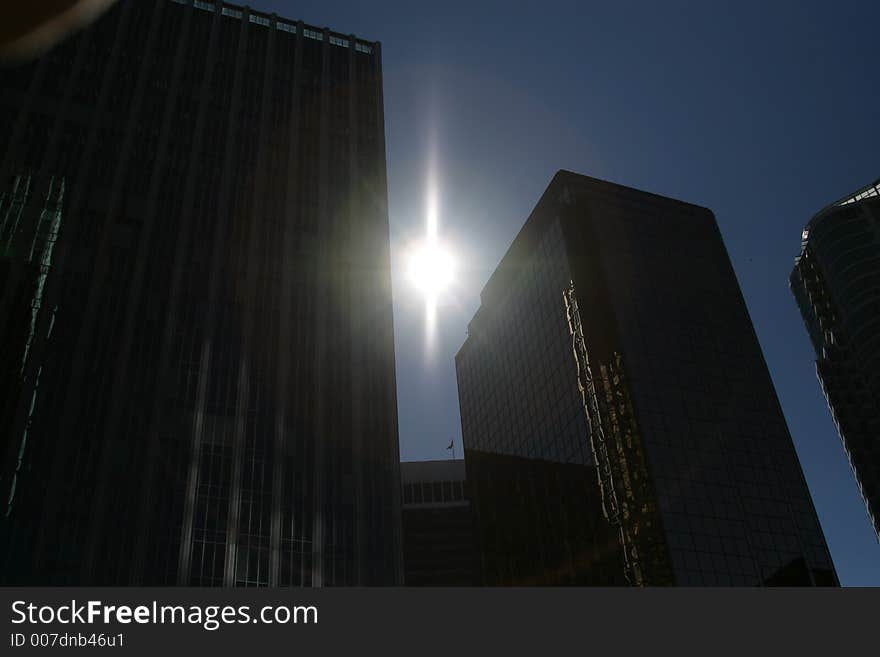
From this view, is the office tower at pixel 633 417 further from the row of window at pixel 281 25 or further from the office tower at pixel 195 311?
the row of window at pixel 281 25

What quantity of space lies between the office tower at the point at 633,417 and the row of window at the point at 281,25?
127ft

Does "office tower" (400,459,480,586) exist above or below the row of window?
below

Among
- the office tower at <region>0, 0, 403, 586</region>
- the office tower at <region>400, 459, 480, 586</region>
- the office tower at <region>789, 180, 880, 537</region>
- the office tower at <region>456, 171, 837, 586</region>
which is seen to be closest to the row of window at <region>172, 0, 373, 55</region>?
the office tower at <region>0, 0, 403, 586</region>

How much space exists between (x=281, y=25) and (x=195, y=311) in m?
48.0

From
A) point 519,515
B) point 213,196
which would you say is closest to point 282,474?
point 213,196

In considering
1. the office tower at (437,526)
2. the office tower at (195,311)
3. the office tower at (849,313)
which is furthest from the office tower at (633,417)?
the office tower at (195,311)

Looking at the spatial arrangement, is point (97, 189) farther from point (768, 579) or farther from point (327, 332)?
point (768, 579)

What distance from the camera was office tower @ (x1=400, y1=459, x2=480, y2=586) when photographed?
16575 cm

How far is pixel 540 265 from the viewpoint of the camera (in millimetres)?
128375

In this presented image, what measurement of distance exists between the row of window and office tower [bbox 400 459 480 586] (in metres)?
98.7

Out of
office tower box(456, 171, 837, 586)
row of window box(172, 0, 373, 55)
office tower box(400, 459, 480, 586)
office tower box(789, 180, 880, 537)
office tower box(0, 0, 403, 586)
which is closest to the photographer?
office tower box(0, 0, 403, 586)

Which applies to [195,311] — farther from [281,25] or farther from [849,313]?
[849,313]

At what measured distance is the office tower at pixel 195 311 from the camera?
66.2 meters

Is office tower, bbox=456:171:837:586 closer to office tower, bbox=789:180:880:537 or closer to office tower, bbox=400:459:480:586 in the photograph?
office tower, bbox=789:180:880:537
